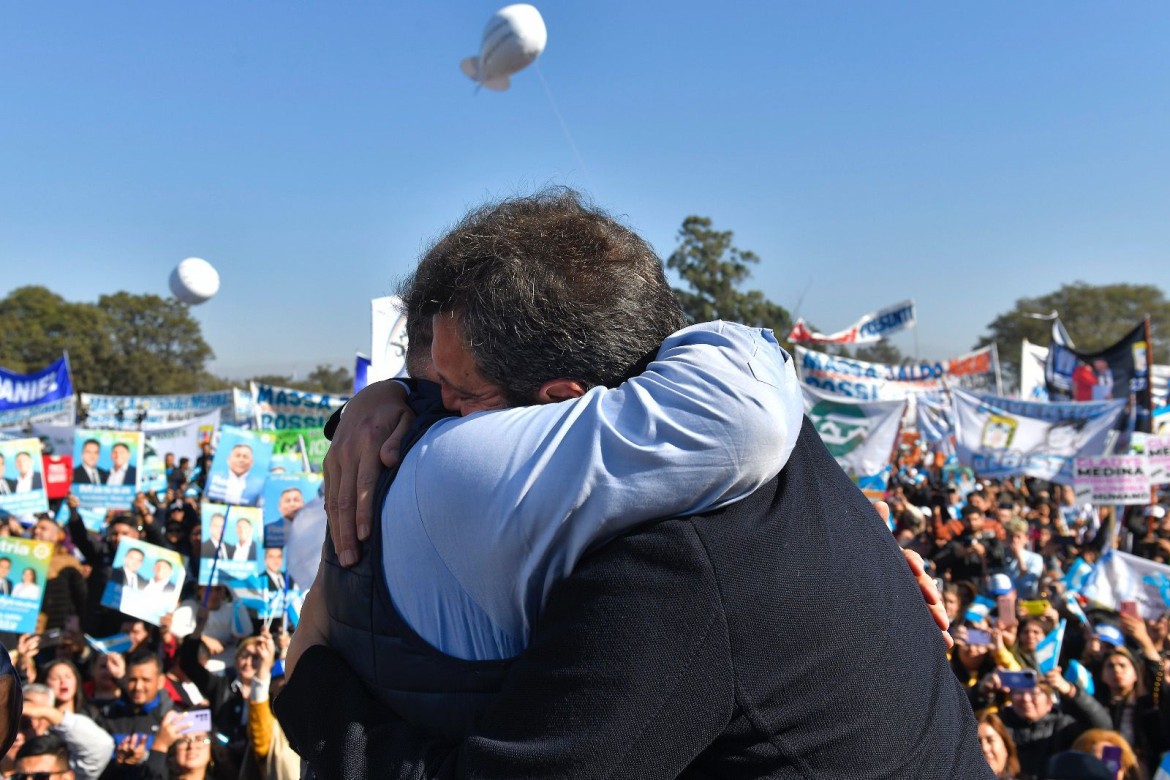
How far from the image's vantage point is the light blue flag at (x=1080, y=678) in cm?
458

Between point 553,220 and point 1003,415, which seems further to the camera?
point 1003,415

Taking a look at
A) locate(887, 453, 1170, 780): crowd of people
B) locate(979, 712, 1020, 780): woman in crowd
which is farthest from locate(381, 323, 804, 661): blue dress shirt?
locate(979, 712, 1020, 780): woman in crowd

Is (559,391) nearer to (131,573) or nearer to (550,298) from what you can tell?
(550,298)

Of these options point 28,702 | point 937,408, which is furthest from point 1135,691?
point 937,408

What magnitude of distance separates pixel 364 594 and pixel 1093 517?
1113cm

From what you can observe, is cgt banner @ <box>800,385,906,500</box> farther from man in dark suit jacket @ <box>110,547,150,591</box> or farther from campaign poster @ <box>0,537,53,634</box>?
campaign poster @ <box>0,537,53,634</box>

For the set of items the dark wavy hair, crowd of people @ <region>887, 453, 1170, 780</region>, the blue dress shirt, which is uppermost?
the dark wavy hair

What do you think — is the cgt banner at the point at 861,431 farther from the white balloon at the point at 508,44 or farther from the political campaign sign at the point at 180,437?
the political campaign sign at the point at 180,437

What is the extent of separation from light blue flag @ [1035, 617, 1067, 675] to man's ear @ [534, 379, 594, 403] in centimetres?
473

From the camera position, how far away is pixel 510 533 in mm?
887

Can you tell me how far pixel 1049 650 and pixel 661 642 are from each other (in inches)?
194

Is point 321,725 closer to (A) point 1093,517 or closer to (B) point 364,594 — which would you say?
(B) point 364,594

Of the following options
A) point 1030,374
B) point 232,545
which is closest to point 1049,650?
point 232,545

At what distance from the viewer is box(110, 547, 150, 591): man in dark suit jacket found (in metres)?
5.85
